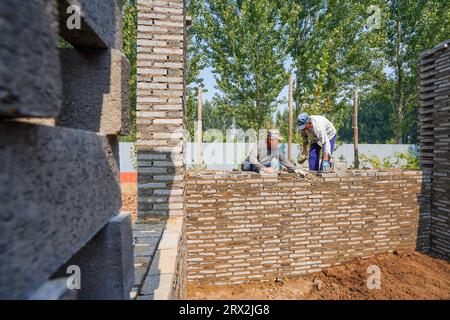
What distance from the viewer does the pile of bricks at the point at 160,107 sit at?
347cm

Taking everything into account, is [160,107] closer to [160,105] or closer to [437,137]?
[160,105]

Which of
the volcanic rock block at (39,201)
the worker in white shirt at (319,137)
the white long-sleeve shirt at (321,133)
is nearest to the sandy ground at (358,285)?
the worker in white shirt at (319,137)

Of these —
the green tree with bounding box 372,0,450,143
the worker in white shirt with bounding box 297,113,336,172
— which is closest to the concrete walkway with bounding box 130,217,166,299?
the worker in white shirt with bounding box 297,113,336,172

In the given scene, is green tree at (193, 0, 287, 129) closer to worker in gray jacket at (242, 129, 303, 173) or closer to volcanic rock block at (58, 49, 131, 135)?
worker in gray jacket at (242, 129, 303, 173)

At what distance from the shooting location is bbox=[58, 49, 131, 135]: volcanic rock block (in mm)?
1160

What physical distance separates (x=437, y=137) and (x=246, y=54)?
963 cm

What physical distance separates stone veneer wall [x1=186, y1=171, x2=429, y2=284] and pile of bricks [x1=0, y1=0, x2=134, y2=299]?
11.2ft

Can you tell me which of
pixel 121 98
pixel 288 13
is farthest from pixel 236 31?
pixel 121 98

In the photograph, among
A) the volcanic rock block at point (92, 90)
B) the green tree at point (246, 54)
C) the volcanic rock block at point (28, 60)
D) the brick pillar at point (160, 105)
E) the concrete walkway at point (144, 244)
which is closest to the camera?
the volcanic rock block at point (28, 60)

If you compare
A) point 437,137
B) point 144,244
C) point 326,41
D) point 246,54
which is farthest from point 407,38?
point 144,244

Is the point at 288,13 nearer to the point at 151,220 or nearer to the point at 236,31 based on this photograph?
the point at 236,31

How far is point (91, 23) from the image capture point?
3.24 ft

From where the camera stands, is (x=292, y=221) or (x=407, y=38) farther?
(x=407, y=38)

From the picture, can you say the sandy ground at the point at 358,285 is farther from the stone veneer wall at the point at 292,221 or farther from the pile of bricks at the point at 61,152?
the pile of bricks at the point at 61,152
